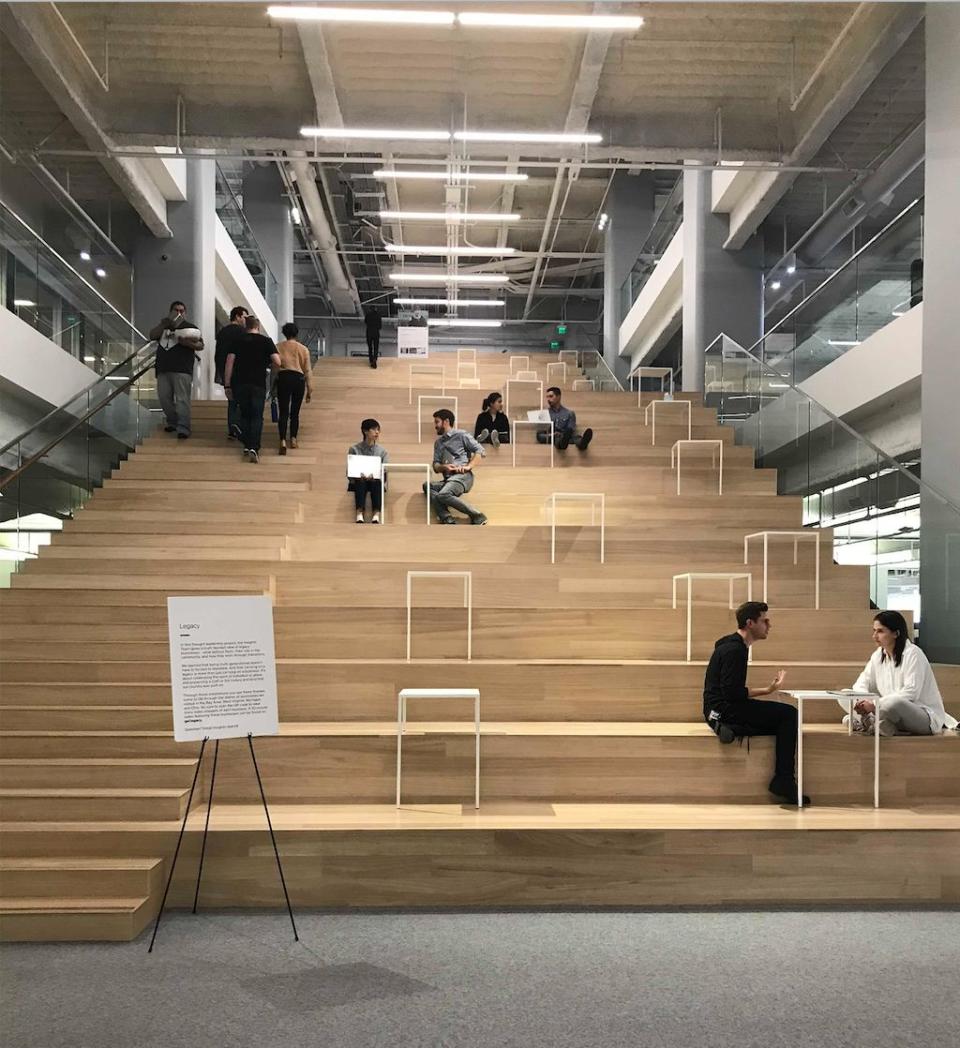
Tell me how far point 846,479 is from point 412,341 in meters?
9.71

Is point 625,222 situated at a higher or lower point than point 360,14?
higher

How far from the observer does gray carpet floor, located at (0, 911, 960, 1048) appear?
11.5 ft

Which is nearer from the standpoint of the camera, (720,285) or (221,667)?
(221,667)

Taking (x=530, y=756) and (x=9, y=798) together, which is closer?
(x=9, y=798)

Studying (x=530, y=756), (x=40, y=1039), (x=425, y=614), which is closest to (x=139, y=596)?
(x=425, y=614)

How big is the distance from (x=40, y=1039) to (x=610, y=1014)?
179cm

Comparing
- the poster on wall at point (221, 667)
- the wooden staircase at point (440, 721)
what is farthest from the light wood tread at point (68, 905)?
the poster on wall at point (221, 667)

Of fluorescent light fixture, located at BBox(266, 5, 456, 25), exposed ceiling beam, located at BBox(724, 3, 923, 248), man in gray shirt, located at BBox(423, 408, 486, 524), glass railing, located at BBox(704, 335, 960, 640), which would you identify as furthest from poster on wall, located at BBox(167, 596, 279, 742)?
exposed ceiling beam, located at BBox(724, 3, 923, 248)

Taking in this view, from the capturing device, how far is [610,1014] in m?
3.70

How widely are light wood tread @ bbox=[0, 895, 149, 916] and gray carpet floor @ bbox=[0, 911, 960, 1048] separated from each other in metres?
0.14

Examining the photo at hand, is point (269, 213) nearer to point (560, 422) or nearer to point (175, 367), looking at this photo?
point (175, 367)

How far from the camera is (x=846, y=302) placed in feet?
35.1

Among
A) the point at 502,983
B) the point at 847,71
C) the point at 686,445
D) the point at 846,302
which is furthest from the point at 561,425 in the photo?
the point at 502,983

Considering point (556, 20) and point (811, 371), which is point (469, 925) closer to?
point (556, 20)
